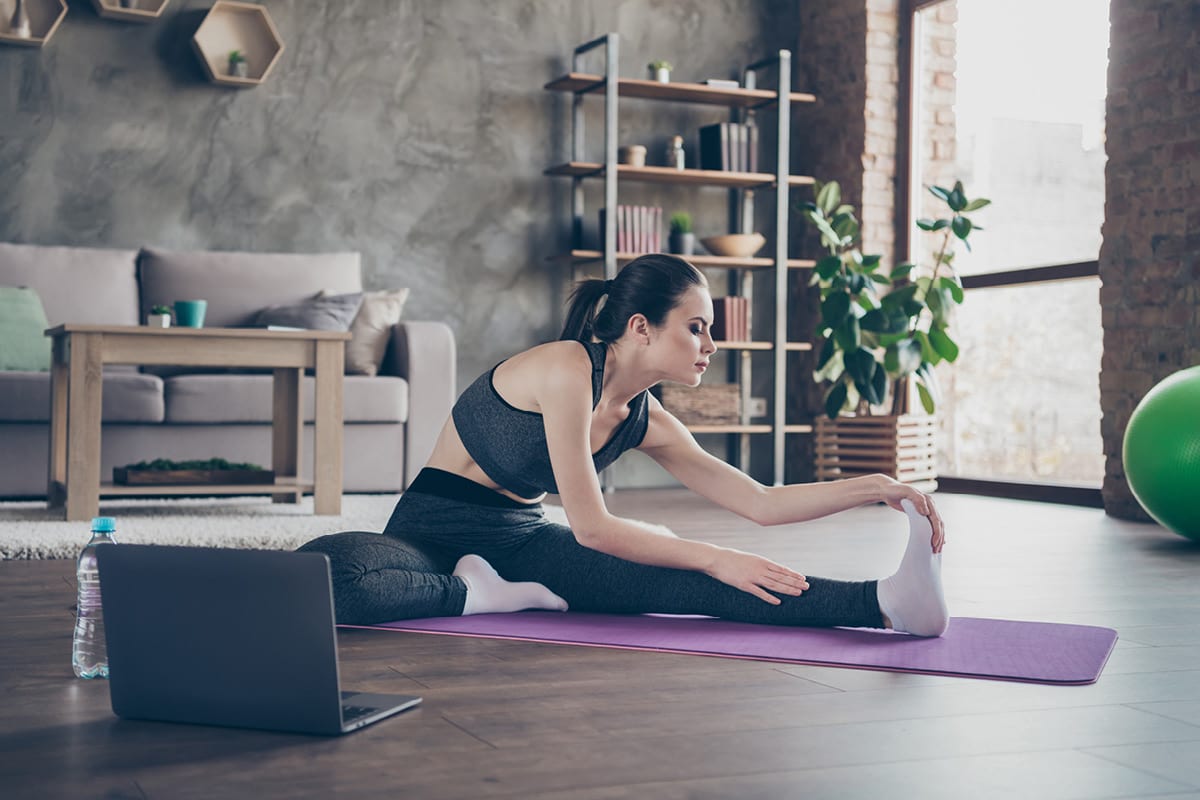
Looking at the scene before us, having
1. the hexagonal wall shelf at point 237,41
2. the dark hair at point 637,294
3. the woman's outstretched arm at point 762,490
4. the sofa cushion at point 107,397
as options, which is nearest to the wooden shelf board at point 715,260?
the hexagonal wall shelf at point 237,41

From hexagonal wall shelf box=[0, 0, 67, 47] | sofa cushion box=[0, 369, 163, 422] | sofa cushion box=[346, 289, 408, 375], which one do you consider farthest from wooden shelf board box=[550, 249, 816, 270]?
hexagonal wall shelf box=[0, 0, 67, 47]

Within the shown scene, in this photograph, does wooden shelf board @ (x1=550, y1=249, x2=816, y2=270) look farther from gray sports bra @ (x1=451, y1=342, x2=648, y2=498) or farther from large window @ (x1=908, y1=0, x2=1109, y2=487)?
gray sports bra @ (x1=451, y1=342, x2=648, y2=498)

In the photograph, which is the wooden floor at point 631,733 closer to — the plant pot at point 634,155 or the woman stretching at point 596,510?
the woman stretching at point 596,510

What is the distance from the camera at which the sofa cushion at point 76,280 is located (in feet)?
16.1

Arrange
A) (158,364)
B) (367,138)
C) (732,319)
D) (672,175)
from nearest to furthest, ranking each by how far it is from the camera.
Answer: (158,364)
(367,138)
(672,175)
(732,319)

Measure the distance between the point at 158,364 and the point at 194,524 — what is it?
0.53m

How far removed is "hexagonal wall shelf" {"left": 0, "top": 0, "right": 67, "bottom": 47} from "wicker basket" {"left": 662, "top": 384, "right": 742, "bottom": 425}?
291 cm

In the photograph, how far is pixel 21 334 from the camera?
4.58 m

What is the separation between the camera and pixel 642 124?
6145mm

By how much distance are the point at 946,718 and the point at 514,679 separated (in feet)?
1.88

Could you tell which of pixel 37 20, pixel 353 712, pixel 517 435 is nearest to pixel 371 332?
pixel 37 20

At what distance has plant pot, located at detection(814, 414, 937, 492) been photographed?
5.43 metres

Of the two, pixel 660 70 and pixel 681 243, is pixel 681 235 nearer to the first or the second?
pixel 681 243

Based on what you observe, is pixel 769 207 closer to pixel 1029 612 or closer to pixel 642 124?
pixel 642 124
